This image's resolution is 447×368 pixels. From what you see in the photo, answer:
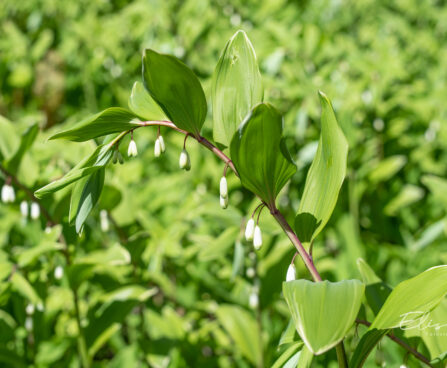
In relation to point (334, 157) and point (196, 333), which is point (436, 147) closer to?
point (196, 333)

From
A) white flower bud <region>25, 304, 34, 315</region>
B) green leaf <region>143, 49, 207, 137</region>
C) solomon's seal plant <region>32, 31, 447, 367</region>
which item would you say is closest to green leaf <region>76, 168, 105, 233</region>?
solomon's seal plant <region>32, 31, 447, 367</region>

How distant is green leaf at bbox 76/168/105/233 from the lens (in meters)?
0.61

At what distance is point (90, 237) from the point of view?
143cm

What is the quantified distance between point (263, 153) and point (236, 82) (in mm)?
103

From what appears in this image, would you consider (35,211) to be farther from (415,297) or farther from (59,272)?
(415,297)

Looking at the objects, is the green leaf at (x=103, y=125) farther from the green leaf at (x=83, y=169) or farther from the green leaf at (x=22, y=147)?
the green leaf at (x=22, y=147)

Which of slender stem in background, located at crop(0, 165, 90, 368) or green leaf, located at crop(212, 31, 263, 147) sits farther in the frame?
slender stem in background, located at crop(0, 165, 90, 368)

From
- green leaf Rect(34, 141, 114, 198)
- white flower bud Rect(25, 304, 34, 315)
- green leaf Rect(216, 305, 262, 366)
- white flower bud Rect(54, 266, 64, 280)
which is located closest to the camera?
green leaf Rect(34, 141, 114, 198)

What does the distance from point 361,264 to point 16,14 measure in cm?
339

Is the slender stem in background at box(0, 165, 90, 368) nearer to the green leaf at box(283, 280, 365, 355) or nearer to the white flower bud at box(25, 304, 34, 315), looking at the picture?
the white flower bud at box(25, 304, 34, 315)

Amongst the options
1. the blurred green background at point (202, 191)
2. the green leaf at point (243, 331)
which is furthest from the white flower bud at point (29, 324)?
the green leaf at point (243, 331)

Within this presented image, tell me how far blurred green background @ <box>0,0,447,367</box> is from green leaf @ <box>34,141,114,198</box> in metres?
0.39

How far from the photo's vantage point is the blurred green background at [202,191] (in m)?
1.19

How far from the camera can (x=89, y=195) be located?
620mm
